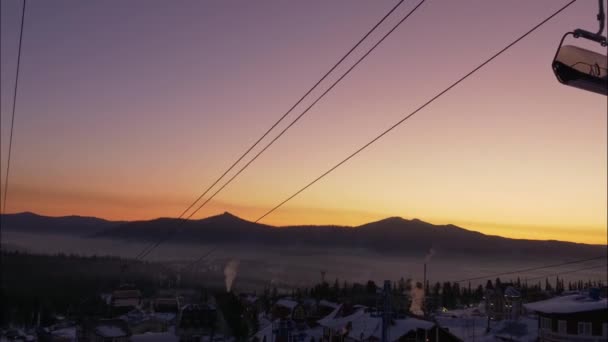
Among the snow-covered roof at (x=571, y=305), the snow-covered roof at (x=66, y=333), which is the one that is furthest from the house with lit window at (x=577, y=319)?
the snow-covered roof at (x=66, y=333)

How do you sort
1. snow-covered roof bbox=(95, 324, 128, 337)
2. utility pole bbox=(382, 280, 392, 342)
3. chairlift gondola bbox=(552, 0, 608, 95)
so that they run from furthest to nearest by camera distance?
1. snow-covered roof bbox=(95, 324, 128, 337)
2. utility pole bbox=(382, 280, 392, 342)
3. chairlift gondola bbox=(552, 0, 608, 95)

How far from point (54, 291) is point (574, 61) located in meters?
145

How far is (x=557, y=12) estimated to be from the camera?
10.1 m

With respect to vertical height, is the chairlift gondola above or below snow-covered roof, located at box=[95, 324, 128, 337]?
above

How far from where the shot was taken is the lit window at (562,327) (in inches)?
1500

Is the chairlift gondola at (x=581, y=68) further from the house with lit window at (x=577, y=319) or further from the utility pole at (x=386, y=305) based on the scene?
the house with lit window at (x=577, y=319)

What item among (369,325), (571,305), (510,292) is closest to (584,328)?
(571,305)

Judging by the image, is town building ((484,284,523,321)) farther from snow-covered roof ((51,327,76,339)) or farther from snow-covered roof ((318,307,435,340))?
snow-covered roof ((51,327,76,339))

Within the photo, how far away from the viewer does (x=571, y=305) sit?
38.7 m

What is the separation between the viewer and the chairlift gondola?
5.31m

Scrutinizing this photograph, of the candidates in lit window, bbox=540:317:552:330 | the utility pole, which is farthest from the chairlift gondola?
lit window, bbox=540:317:552:330

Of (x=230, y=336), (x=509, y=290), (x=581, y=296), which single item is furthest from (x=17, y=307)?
(x=581, y=296)

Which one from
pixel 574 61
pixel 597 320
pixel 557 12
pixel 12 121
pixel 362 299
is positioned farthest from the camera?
pixel 362 299

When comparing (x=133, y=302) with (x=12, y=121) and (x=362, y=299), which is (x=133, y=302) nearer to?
(x=362, y=299)
